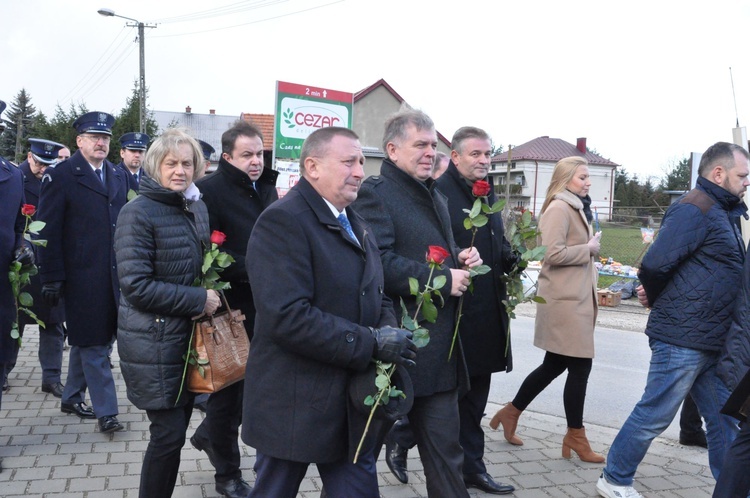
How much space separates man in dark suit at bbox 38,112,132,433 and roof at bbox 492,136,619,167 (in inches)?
2664

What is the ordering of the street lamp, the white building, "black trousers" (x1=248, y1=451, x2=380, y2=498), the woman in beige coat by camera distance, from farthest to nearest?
the white building, the street lamp, the woman in beige coat, "black trousers" (x1=248, y1=451, x2=380, y2=498)

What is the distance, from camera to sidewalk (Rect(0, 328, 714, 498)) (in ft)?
14.5

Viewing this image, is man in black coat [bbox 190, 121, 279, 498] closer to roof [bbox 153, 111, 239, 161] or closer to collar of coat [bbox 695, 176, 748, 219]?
collar of coat [bbox 695, 176, 748, 219]

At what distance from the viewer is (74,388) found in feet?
19.2

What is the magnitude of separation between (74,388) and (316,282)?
3.87 metres

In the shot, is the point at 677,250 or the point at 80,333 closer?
the point at 677,250

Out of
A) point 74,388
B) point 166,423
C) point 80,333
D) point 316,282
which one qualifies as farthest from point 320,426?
point 74,388

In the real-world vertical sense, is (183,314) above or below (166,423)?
above

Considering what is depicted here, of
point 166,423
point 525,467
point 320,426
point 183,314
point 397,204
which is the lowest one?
point 525,467

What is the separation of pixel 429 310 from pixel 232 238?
1.68 meters

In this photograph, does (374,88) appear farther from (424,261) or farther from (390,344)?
(390,344)

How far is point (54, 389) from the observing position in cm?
651

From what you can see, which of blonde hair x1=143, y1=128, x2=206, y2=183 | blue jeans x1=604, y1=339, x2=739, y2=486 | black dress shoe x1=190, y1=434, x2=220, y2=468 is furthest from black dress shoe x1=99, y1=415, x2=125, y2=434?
blue jeans x1=604, y1=339, x2=739, y2=486

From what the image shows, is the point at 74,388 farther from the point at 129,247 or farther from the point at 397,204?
the point at 397,204
